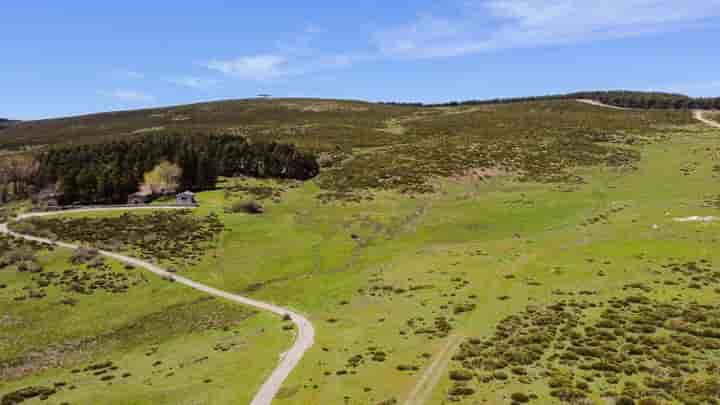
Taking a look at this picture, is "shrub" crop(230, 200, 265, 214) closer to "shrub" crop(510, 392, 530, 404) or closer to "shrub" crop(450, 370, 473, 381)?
"shrub" crop(450, 370, 473, 381)

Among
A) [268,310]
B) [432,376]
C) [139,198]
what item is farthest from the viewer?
[139,198]

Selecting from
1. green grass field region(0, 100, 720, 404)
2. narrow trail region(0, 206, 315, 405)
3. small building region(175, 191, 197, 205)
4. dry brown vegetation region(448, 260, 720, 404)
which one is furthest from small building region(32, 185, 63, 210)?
dry brown vegetation region(448, 260, 720, 404)

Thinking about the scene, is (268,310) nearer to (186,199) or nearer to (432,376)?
(432,376)

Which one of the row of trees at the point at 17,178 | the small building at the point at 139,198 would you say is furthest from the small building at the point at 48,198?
the row of trees at the point at 17,178

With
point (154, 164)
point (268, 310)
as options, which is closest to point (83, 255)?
point (268, 310)

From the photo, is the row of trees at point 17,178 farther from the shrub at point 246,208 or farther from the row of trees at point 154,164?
the shrub at point 246,208

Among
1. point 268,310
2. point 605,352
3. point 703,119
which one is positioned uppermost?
point 703,119
